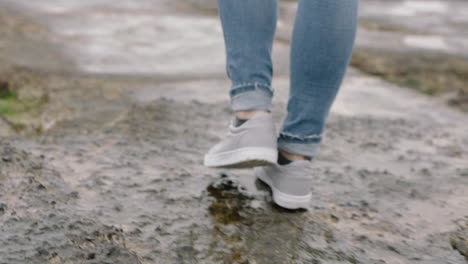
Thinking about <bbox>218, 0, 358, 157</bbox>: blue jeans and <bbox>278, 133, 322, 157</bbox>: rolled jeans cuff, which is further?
<bbox>278, 133, 322, 157</bbox>: rolled jeans cuff

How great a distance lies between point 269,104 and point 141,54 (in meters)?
2.00

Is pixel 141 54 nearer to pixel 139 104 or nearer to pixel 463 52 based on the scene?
pixel 139 104

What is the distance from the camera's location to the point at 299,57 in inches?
55.3

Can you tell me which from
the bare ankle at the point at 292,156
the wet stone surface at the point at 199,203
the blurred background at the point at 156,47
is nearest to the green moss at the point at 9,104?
the blurred background at the point at 156,47

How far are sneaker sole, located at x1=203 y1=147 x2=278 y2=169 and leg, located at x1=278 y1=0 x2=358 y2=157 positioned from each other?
0.25ft

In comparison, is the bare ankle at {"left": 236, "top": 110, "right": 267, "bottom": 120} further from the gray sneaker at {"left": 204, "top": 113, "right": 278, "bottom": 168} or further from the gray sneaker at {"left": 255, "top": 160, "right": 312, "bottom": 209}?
the gray sneaker at {"left": 255, "top": 160, "right": 312, "bottom": 209}

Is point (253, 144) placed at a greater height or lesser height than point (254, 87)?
lesser

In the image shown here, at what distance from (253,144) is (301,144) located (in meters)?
0.13

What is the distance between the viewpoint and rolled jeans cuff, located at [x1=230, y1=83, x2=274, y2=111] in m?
1.46

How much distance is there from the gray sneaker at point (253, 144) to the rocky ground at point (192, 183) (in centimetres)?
13

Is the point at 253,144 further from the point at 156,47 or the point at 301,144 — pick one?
the point at 156,47

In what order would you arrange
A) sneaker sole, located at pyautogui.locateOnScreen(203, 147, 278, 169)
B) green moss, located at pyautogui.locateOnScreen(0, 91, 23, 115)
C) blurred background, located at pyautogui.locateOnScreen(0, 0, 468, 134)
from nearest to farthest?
sneaker sole, located at pyautogui.locateOnScreen(203, 147, 278, 169), green moss, located at pyautogui.locateOnScreen(0, 91, 23, 115), blurred background, located at pyautogui.locateOnScreen(0, 0, 468, 134)

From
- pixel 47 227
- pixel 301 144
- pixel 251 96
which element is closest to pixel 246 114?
pixel 251 96

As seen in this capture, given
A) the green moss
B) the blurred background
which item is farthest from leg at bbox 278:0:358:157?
the green moss
